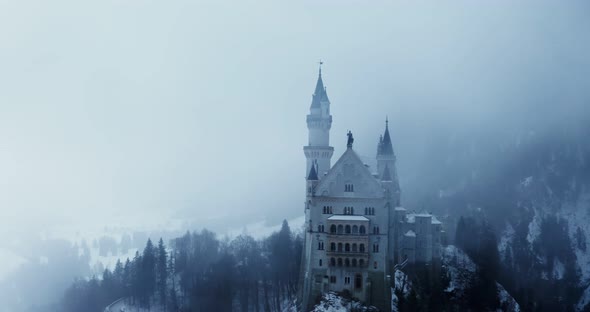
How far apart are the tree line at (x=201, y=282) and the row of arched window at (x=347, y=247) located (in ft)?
68.1

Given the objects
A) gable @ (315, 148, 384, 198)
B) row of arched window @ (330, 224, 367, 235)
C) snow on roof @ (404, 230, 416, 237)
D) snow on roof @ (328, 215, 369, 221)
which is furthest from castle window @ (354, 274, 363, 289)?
snow on roof @ (404, 230, 416, 237)

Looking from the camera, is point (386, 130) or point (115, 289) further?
point (115, 289)

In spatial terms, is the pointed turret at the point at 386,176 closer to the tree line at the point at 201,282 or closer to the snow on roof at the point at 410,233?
the snow on roof at the point at 410,233

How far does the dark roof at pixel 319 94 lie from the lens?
236 ft

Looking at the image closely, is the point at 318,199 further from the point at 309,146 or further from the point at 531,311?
the point at 531,311

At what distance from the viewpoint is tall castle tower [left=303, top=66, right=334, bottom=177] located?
71062 millimetres

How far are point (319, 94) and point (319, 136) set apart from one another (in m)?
6.87

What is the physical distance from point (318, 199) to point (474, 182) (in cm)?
9306

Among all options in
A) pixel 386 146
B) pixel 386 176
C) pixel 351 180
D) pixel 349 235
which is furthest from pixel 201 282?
pixel 386 146

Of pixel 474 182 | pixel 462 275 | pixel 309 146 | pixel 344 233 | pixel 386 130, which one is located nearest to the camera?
pixel 344 233

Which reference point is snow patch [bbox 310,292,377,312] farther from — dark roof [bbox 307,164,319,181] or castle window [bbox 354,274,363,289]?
dark roof [bbox 307,164,319,181]

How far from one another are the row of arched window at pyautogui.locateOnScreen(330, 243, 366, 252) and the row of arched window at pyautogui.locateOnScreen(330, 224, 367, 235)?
1.67 m

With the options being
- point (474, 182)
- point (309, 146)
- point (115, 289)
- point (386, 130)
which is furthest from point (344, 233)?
point (474, 182)

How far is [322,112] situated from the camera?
7188 cm
